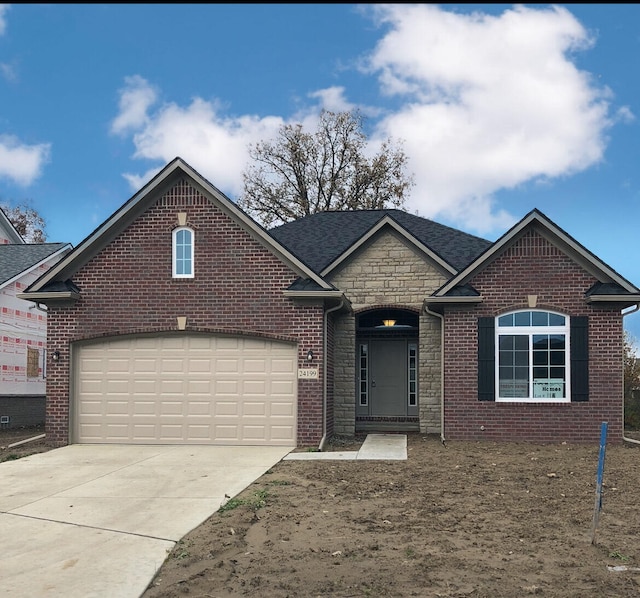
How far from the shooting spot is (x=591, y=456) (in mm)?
13320

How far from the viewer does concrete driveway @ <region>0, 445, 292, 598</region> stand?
6.56 meters

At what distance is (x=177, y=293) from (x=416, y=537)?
30.1 feet

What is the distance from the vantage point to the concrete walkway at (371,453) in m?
13.0

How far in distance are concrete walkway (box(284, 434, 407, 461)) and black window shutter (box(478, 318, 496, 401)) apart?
78.5 inches

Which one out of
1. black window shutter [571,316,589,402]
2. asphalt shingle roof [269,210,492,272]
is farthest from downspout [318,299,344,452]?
black window shutter [571,316,589,402]

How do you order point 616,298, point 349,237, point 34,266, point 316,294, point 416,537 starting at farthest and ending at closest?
1. point 34,266
2. point 349,237
3. point 616,298
4. point 316,294
5. point 416,537

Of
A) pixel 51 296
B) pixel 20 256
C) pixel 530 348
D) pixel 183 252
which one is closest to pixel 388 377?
pixel 530 348

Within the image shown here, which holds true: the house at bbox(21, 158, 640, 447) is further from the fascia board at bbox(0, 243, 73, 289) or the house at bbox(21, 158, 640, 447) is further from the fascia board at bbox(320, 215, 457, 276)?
the fascia board at bbox(0, 243, 73, 289)

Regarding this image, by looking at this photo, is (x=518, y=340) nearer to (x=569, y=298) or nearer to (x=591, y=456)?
(x=569, y=298)

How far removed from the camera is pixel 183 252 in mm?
15539

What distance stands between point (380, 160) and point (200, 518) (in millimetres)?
32952

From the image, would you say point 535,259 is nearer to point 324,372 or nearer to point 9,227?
point 324,372

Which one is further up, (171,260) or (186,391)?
(171,260)

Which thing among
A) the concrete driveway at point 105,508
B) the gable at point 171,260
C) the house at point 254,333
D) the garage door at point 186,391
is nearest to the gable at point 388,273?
the house at point 254,333
